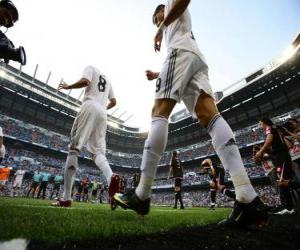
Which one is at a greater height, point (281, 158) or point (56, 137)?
point (56, 137)

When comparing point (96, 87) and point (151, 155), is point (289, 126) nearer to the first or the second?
point (96, 87)

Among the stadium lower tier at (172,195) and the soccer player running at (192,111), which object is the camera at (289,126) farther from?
the stadium lower tier at (172,195)

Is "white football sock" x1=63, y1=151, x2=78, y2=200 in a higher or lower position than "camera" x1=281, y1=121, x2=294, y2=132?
lower

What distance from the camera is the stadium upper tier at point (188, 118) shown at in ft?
83.9

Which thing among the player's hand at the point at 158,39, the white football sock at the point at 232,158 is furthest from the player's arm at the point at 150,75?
the white football sock at the point at 232,158

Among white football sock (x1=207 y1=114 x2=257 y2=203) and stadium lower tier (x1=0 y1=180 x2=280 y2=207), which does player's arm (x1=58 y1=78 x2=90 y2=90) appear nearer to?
white football sock (x1=207 y1=114 x2=257 y2=203)

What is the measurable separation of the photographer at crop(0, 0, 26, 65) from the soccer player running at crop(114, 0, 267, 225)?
6.45 ft

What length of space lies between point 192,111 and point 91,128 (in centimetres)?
236

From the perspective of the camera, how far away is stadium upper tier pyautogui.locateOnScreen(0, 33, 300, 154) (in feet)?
83.9

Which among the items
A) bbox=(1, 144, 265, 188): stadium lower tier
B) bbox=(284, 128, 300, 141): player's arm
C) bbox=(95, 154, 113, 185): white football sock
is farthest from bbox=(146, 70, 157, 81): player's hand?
bbox=(1, 144, 265, 188): stadium lower tier

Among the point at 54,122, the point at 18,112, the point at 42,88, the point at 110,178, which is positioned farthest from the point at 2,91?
the point at 110,178

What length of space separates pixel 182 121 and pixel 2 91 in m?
25.8

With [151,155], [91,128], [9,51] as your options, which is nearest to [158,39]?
[151,155]

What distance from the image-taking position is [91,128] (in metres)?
4.30
